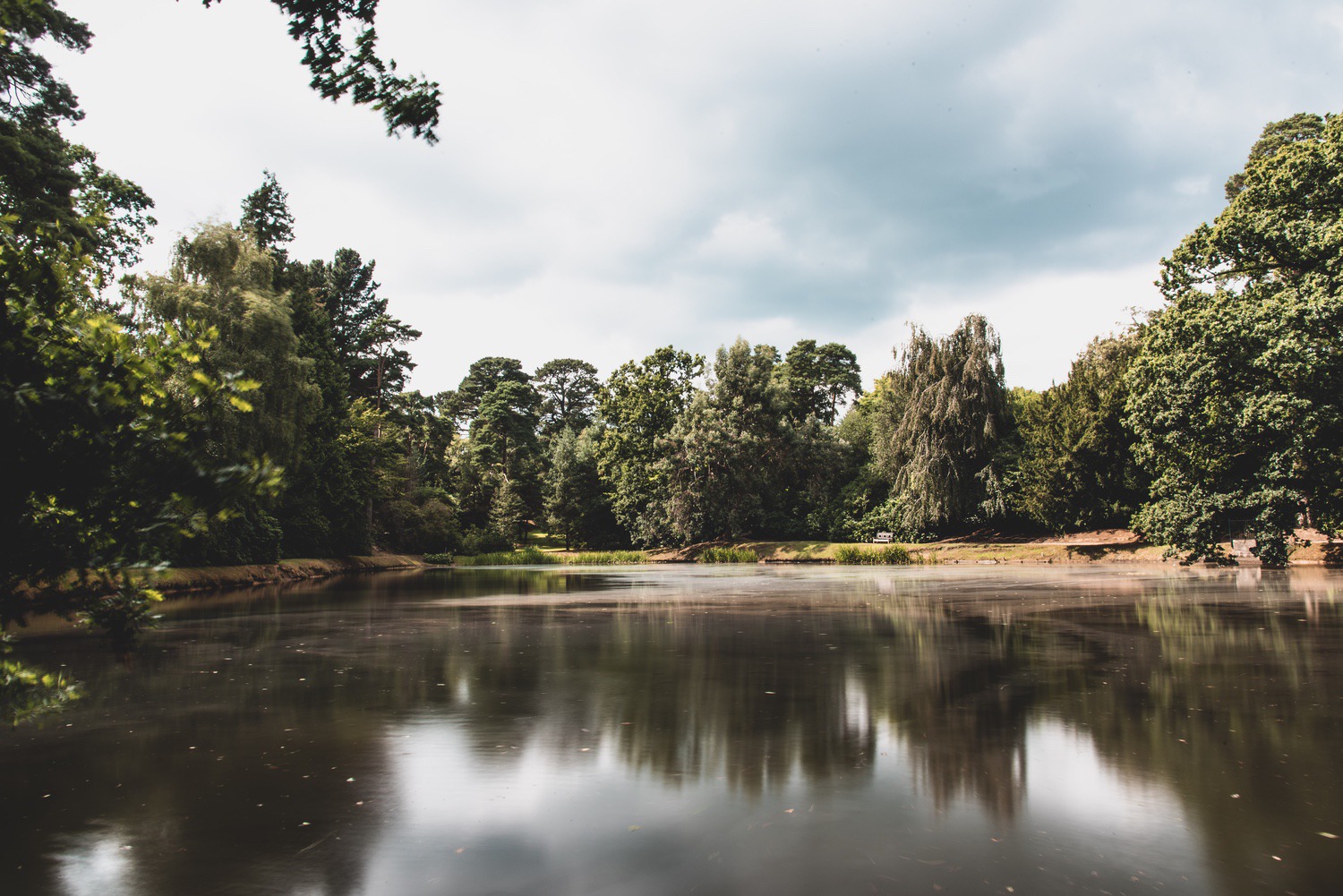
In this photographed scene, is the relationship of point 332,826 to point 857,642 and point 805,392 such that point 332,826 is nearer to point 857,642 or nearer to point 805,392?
point 857,642

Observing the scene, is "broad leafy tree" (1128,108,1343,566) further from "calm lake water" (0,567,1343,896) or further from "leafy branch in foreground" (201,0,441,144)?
"leafy branch in foreground" (201,0,441,144)

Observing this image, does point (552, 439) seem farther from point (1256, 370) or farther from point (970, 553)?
point (1256, 370)

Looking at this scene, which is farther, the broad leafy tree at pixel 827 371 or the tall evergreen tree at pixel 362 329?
the broad leafy tree at pixel 827 371

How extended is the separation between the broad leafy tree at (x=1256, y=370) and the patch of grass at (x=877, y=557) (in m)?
11.4

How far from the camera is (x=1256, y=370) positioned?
23656 mm

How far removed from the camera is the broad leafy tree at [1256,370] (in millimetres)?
22031

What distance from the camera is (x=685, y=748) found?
214 inches

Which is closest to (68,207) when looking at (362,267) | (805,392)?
(362,267)

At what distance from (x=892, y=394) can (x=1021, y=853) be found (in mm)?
44269

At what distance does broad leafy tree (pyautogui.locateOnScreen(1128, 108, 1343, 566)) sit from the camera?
72.3 ft

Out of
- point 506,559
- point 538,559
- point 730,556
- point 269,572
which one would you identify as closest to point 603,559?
point 538,559

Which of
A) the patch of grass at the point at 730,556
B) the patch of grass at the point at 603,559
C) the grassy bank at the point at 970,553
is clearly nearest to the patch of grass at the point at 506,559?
the patch of grass at the point at 603,559

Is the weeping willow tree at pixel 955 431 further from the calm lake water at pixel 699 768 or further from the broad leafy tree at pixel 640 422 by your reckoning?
the calm lake water at pixel 699 768

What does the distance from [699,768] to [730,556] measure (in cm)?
4126
